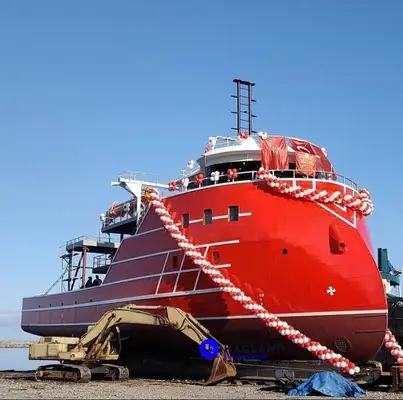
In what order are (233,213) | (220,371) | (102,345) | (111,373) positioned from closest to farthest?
(220,371)
(102,345)
(111,373)
(233,213)

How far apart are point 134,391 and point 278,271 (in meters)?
6.49

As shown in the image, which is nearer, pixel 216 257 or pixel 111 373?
pixel 111 373

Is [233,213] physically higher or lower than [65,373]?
higher

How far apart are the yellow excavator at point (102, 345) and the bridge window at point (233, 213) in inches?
152

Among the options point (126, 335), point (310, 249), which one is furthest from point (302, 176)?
point (126, 335)

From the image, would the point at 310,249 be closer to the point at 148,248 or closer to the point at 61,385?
the point at 148,248

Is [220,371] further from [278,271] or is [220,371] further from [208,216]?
[208,216]

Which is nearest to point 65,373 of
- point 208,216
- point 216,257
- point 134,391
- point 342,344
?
point 134,391

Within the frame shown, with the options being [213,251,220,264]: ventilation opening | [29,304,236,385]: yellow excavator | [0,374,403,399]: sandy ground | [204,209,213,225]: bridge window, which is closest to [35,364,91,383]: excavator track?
[29,304,236,385]: yellow excavator

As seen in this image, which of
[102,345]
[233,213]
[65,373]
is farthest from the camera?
[233,213]

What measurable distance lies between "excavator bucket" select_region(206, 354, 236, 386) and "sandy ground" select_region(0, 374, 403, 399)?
0.89 ft

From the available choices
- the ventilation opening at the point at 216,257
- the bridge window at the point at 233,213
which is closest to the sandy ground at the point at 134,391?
the ventilation opening at the point at 216,257

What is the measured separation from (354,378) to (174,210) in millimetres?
9247

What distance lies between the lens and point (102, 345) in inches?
816
